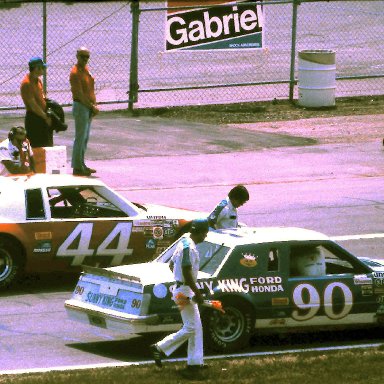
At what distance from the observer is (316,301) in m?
14.4

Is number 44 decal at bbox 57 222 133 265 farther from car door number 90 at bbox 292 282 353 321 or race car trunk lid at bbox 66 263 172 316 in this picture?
car door number 90 at bbox 292 282 353 321

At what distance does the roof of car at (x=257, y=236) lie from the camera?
14.4 meters

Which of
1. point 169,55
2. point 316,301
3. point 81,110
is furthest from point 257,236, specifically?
point 169,55

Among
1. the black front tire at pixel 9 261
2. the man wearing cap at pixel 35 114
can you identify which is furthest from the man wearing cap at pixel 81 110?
the black front tire at pixel 9 261

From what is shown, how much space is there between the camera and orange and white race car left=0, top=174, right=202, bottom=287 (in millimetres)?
16406

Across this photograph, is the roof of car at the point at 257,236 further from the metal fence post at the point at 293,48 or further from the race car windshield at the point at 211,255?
the metal fence post at the point at 293,48

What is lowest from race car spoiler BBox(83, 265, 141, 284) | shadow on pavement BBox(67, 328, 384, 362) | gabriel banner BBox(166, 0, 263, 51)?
shadow on pavement BBox(67, 328, 384, 362)

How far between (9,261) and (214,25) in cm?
1406

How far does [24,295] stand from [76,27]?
2581 centimetres

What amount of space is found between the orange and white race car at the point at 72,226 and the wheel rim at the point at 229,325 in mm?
3109

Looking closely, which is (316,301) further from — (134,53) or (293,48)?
(293,48)

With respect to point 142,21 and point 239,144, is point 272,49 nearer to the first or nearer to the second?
point 142,21

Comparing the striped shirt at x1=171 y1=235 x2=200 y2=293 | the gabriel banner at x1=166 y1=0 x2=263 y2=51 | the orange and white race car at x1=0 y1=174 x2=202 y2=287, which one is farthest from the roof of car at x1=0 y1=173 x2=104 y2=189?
the gabriel banner at x1=166 y1=0 x2=263 y2=51

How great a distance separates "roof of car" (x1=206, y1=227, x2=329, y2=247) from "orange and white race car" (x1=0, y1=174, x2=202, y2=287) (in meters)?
2.21
